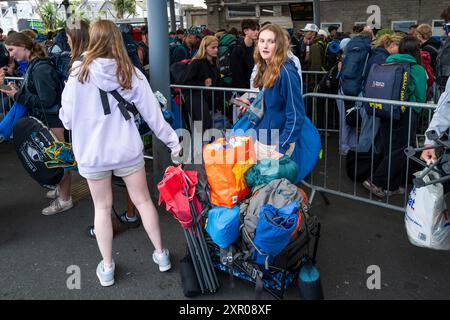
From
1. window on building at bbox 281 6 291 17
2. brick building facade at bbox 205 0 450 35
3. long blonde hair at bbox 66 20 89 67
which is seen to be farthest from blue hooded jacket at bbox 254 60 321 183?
window on building at bbox 281 6 291 17

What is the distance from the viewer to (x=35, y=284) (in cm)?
334

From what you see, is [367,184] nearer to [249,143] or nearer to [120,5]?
[249,143]

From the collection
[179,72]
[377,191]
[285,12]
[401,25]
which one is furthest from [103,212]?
[285,12]

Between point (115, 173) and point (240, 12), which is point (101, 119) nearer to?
point (115, 173)

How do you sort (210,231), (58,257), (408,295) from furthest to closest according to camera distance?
1. (58,257)
2. (408,295)
3. (210,231)

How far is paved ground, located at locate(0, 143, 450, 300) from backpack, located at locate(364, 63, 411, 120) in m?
1.00

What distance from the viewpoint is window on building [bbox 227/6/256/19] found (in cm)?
Answer: 2777

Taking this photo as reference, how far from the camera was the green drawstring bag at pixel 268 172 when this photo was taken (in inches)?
120

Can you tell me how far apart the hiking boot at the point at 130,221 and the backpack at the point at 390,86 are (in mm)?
2577

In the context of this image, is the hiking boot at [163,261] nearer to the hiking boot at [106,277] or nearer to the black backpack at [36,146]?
the hiking boot at [106,277]

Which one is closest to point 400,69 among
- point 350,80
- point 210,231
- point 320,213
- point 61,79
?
point 350,80

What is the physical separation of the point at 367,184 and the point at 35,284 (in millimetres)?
3566

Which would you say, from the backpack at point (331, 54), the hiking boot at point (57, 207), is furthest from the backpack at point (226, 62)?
the hiking boot at point (57, 207)

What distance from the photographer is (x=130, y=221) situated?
4297 millimetres
